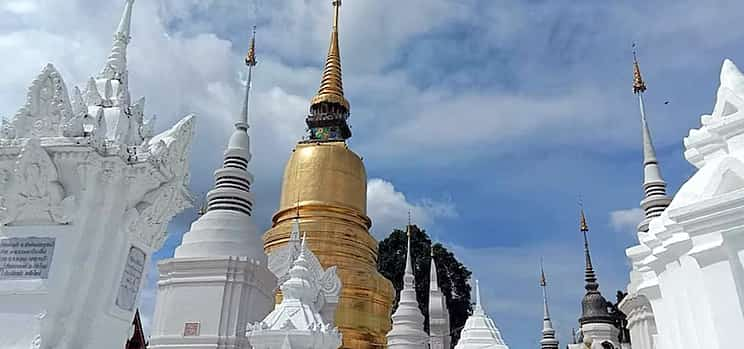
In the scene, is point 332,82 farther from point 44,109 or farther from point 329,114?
point 44,109

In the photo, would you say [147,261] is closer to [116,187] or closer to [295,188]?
[116,187]

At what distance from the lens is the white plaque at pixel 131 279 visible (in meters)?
5.93

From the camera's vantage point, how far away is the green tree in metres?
32.8

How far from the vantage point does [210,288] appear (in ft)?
37.9

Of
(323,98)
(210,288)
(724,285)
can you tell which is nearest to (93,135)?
(724,285)

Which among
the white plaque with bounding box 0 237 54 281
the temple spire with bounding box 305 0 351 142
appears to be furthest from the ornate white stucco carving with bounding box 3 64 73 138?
the temple spire with bounding box 305 0 351 142

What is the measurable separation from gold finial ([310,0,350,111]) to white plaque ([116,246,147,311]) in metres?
17.1

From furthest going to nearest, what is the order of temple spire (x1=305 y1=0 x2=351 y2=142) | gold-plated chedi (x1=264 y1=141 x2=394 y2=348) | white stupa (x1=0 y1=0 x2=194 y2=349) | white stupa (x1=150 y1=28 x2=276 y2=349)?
temple spire (x1=305 y1=0 x2=351 y2=142), gold-plated chedi (x1=264 y1=141 x2=394 y2=348), white stupa (x1=150 y1=28 x2=276 y2=349), white stupa (x1=0 y1=0 x2=194 y2=349)

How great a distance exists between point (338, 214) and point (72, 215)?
14.1 m

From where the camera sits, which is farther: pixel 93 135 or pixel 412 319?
pixel 412 319

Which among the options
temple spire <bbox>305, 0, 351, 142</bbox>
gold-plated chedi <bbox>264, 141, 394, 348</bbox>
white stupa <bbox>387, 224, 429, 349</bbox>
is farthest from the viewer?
temple spire <bbox>305, 0, 351, 142</bbox>

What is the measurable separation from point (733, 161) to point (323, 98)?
19124mm

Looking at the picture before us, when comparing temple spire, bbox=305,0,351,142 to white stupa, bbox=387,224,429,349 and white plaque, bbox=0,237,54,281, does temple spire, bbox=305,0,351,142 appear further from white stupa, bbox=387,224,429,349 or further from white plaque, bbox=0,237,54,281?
white plaque, bbox=0,237,54,281

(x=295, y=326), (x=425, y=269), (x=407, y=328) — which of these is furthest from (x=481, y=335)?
(x=425, y=269)
